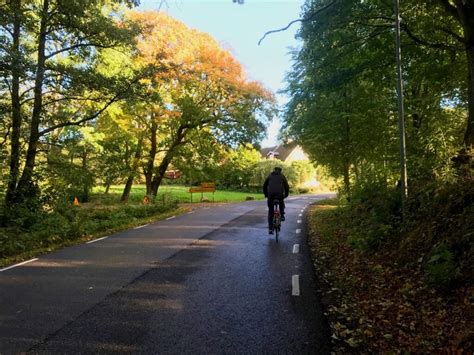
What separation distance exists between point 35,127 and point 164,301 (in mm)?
10870

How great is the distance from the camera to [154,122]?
26453 millimetres

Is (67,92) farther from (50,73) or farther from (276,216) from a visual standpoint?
(276,216)

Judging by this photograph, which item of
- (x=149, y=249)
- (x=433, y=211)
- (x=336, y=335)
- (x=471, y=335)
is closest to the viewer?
(x=471, y=335)

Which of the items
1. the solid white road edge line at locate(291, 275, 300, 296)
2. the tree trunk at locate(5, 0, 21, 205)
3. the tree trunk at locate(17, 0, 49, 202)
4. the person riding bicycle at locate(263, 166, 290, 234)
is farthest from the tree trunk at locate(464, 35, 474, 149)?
the tree trunk at locate(5, 0, 21, 205)

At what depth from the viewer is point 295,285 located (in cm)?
667

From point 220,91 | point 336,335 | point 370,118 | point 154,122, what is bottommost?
point 336,335

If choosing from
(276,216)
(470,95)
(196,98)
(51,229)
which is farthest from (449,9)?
(196,98)

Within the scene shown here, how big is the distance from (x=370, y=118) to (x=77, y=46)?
405 inches

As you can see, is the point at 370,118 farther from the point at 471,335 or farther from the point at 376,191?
the point at 471,335

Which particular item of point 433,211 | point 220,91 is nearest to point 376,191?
point 433,211

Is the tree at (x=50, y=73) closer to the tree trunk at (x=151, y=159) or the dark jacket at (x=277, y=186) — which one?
the dark jacket at (x=277, y=186)

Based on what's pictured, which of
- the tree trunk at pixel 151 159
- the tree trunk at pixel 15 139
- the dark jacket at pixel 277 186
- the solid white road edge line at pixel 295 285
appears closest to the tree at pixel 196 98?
the tree trunk at pixel 151 159

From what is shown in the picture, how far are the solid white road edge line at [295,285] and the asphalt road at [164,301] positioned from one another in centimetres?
2

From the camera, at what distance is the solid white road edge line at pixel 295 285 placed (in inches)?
245
